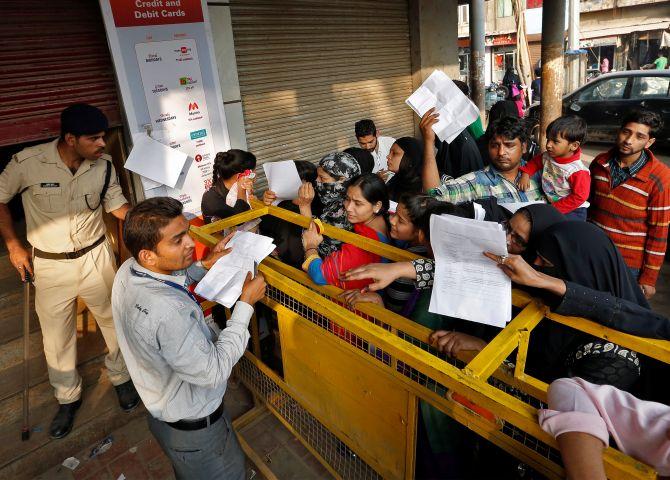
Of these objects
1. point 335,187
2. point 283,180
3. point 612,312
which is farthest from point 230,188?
point 612,312

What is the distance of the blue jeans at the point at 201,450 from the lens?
74.4 inches

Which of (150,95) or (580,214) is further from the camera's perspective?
(150,95)

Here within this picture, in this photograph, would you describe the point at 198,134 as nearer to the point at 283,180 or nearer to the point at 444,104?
the point at 283,180

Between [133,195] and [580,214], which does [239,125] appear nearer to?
[133,195]

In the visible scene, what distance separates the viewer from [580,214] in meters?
3.11

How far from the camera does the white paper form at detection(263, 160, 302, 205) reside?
10.5 ft

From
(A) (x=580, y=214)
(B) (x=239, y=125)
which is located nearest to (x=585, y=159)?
(A) (x=580, y=214)

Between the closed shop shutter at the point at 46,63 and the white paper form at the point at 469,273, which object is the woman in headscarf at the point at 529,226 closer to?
the white paper form at the point at 469,273

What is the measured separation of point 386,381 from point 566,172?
2.21 m

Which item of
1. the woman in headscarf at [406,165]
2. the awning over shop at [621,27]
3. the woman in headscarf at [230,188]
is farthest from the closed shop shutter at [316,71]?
the awning over shop at [621,27]

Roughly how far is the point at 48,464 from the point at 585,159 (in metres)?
10.6

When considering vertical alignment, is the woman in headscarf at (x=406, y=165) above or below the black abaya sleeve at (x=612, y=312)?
above

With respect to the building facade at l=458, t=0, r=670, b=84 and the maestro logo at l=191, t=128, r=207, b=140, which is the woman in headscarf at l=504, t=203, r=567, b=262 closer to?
the maestro logo at l=191, t=128, r=207, b=140

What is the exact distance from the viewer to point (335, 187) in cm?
299
